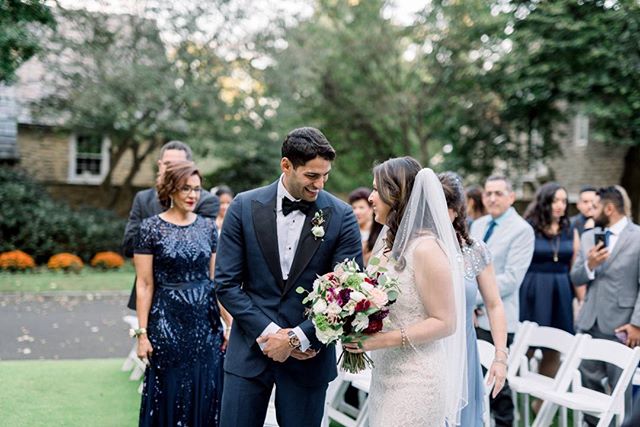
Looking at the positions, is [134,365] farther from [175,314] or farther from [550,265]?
[550,265]

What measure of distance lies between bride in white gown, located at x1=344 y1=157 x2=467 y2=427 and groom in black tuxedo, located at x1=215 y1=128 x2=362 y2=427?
0.30 metres

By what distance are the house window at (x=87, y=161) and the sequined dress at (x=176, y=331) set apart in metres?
22.5

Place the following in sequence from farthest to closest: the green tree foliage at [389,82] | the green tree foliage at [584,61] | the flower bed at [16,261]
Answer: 1. the green tree foliage at [389,82]
2. the flower bed at [16,261]
3. the green tree foliage at [584,61]

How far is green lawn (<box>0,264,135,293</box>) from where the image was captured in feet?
54.2

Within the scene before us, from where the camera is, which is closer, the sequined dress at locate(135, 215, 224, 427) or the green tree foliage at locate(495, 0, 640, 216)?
the sequined dress at locate(135, 215, 224, 427)

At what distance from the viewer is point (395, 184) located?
12.2 feet

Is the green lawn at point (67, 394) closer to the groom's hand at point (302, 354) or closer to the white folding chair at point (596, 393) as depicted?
the groom's hand at point (302, 354)

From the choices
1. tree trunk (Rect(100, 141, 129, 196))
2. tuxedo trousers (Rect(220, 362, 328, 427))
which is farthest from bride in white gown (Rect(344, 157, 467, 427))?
tree trunk (Rect(100, 141, 129, 196))

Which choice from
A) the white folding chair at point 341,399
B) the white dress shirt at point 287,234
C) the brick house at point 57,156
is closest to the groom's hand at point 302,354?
the white dress shirt at point 287,234

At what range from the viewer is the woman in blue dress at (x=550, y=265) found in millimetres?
7410

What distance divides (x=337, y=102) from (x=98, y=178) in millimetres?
9849

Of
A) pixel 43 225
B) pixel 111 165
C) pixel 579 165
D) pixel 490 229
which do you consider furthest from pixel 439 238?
pixel 579 165

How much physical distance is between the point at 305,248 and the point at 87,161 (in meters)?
24.9

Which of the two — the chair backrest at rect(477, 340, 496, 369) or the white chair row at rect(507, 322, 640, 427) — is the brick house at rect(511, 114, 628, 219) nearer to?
the white chair row at rect(507, 322, 640, 427)
